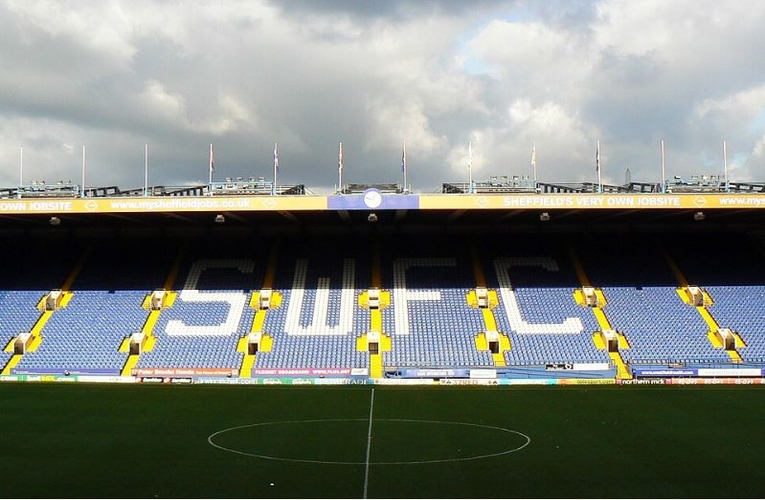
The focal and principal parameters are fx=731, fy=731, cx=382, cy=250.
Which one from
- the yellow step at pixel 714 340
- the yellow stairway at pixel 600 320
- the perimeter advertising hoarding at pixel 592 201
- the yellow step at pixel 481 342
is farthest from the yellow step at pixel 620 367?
the perimeter advertising hoarding at pixel 592 201

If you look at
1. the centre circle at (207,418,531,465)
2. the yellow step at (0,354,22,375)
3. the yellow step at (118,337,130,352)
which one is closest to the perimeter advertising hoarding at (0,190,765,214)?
the yellow step at (118,337,130,352)

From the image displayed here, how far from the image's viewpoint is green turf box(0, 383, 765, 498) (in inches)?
634

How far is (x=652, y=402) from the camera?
102 feet

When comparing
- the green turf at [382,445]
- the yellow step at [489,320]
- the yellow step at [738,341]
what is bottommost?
the green turf at [382,445]

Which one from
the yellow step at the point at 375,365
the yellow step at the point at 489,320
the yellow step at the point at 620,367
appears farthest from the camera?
the yellow step at the point at 489,320

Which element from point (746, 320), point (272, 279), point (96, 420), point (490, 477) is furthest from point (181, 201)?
point (746, 320)

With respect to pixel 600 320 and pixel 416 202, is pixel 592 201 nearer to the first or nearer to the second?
pixel 600 320

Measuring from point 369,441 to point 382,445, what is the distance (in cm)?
80

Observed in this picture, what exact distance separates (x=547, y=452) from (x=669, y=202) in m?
26.6

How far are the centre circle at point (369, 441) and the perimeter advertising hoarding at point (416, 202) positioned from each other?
61.5 feet

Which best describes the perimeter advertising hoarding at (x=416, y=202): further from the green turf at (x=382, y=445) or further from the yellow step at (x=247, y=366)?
the green turf at (x=382, y=445)

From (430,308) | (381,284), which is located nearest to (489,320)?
(430,308)

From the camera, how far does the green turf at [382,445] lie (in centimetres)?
1609

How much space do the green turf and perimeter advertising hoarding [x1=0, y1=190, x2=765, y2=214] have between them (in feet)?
40.1
